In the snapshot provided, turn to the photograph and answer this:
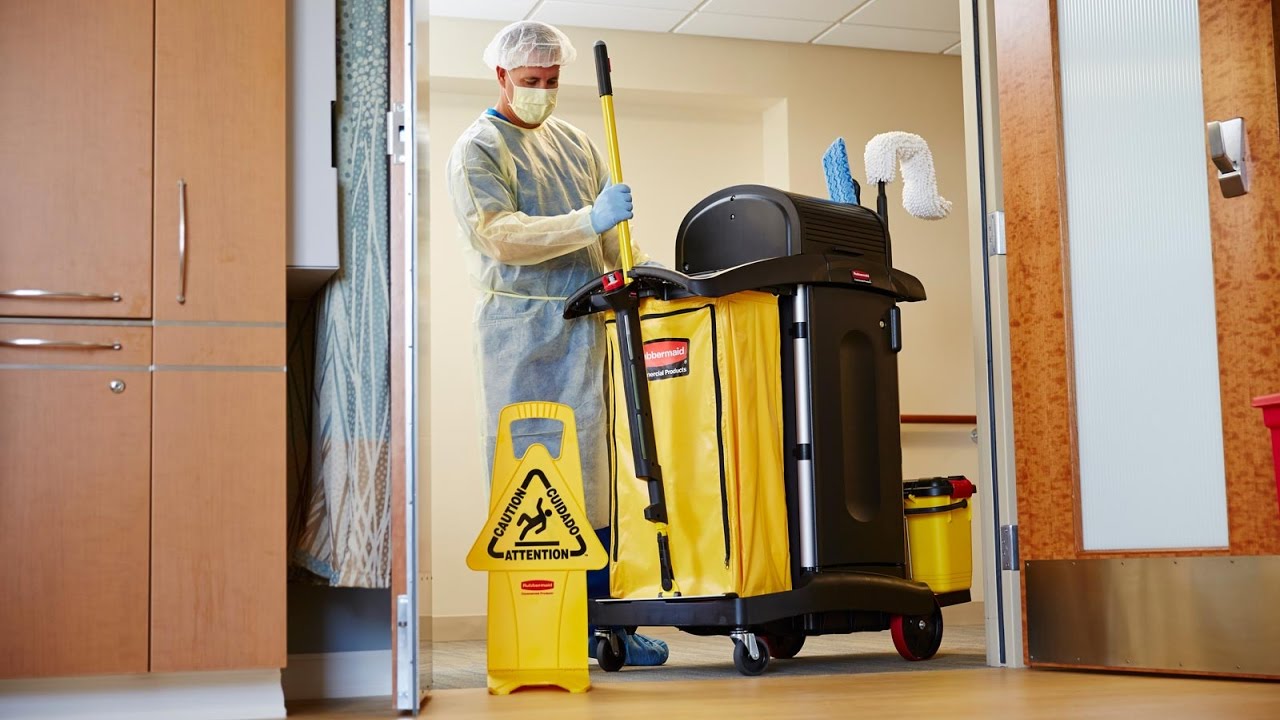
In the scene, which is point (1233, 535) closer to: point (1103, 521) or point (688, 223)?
point (1103, 521)

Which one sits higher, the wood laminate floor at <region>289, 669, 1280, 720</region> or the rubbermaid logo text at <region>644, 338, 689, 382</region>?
the rubbermaid logo text at <region>644, 338, 689, 382</region>

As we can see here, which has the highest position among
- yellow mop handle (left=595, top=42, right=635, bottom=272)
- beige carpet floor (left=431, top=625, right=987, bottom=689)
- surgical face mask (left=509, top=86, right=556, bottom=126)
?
surgical face mask (left=509, top=86, right=556, bottom=126)

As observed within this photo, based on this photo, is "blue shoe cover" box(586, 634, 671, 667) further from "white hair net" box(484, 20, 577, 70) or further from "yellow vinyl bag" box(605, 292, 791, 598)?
"white hair net" box(484, 20, 577, 70)

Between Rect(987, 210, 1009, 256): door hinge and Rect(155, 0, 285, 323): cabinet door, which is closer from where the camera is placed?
Rect(155, 0, 285, 323): cabinet door

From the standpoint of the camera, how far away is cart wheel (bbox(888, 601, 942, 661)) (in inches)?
133

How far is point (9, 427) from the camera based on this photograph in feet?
7.34

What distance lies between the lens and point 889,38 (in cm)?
570

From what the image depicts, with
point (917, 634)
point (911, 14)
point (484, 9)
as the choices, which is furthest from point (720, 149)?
point (917, 634)

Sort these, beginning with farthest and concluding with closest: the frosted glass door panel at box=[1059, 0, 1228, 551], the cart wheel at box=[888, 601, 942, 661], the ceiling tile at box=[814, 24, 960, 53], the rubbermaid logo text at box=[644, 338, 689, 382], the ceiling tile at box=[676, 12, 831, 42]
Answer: the ceiling tile at box=[814, 24, 960, 53]
the ceiling tile at box=[676, 12, 831, 42]
the cart wheel at box=[888, 601, 942, 661]
the rubbermaid logo text at box=[644, 338, 689, 382]
the frosted glass door panel at box=[1059, 0, 1228, 551]

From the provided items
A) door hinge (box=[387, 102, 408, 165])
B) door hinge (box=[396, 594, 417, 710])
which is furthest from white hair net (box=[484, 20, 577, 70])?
door hinge (box=[396, 594, 417, 710])

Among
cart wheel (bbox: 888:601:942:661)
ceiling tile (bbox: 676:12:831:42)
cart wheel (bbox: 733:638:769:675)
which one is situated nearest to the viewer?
cart wheel (bbox: 733:638:769:675)

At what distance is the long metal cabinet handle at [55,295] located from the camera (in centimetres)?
227

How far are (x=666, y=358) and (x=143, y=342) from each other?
123 centimetres

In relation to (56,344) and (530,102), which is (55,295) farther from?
(530,102)
